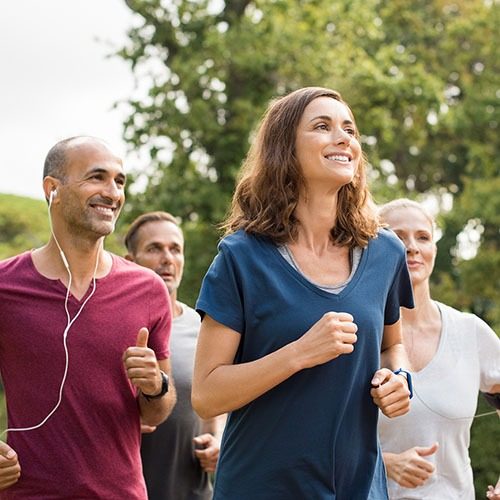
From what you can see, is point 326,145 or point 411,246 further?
point 411,246

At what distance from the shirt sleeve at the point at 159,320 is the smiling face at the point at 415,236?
37.3 inches

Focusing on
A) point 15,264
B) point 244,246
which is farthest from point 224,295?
point 15,264

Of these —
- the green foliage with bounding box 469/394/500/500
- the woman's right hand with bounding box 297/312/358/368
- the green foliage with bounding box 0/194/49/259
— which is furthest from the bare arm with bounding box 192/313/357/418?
the green foliage with bounding box 0/194/49/259

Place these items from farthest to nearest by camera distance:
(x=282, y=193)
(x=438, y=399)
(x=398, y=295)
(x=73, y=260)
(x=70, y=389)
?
(x=438, y=399) < (x=73, y=260) < (x=70, y=389) < (x=398, y=295) < (x=282, y=193)

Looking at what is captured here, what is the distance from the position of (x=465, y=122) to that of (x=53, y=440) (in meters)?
16.6

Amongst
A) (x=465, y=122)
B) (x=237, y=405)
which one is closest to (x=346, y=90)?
(x=465, y=122)

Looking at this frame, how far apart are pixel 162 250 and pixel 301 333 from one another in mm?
2401

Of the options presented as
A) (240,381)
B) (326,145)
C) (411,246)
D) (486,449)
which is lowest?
(486,449)

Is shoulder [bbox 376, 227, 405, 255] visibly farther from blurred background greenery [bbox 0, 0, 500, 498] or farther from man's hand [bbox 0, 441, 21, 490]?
blurred background greenery [bbox 0, 0, 500, 498]

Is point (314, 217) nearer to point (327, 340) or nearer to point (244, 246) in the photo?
point (244, 246)

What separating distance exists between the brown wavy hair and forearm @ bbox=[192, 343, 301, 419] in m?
0.38

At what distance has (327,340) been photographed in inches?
112

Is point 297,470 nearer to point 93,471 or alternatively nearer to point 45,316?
point 93,471

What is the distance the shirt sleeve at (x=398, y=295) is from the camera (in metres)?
3.30
